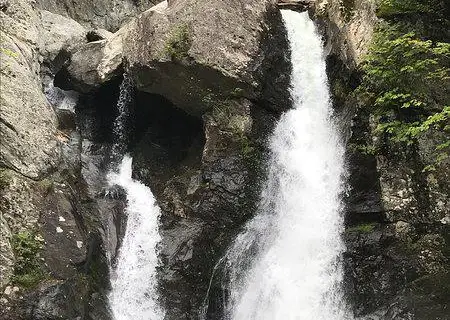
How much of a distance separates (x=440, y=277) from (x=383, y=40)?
567cm

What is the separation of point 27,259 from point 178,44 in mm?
6983

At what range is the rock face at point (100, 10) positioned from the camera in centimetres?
1861

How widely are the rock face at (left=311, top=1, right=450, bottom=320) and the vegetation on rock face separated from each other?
0.28 m

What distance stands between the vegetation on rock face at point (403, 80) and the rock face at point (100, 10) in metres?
12.5

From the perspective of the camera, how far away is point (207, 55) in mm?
Answer: 11773

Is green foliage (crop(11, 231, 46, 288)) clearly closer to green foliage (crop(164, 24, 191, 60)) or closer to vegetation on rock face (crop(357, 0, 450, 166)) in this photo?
green foliage (crop(164, 24, 191, 60))

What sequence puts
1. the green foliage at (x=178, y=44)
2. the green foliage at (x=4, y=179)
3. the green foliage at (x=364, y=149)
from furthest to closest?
the green foliage at (x=178, y=44), the green foliage at (x=364, y=149), the green foliage at (x=4, y=179)

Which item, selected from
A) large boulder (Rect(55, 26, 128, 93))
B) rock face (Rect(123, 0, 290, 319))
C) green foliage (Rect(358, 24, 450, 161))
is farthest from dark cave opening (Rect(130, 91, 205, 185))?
green foliage (Rect(358, 24, 450, 161))

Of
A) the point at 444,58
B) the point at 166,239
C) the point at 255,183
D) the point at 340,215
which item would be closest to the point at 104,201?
the point at 166,239

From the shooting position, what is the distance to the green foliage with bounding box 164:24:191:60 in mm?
11789

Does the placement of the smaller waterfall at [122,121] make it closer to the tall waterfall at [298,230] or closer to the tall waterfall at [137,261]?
the tall waterfall at [137,261]

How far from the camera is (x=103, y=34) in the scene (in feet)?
53.8

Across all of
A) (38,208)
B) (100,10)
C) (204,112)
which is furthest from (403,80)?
(100,10)

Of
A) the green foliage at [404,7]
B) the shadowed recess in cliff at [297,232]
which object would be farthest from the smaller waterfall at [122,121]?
the green foliage at [404,7]
